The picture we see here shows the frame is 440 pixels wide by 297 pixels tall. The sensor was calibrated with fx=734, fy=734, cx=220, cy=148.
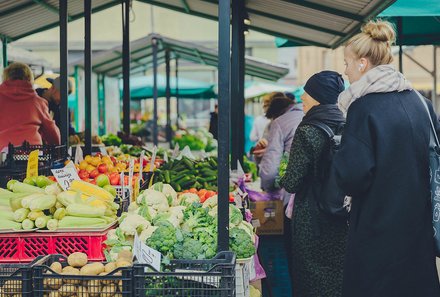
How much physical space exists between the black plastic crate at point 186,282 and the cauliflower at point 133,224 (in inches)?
31.8

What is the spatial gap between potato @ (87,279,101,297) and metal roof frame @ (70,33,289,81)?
11.0m

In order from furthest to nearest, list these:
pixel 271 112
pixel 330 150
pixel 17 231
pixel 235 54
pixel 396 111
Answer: pixel 271 112, pixel 235 54, pixel 330 150, pixel 17 231, pixel 396 111

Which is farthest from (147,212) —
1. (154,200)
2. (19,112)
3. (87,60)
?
(87,60)

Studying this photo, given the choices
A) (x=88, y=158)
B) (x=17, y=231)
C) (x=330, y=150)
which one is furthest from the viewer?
(x=88, y=158)

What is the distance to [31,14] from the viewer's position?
9.64 meters

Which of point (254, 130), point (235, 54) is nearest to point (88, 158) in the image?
point (235, 54)

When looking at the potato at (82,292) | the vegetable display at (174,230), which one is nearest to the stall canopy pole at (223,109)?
the vegetable display at (174,230)

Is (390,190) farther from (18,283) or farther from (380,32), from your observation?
(18,283)

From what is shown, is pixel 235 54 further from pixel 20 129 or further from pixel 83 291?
pixel 83 291

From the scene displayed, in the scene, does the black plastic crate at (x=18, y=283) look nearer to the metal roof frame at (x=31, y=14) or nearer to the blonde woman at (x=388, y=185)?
the blonde woman at (x=388, y=185)

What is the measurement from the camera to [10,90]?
7.24 metres

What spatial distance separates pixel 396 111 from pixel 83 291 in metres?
1.68

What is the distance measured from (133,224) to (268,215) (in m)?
3.97

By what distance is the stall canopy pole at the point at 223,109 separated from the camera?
336 centimetres
